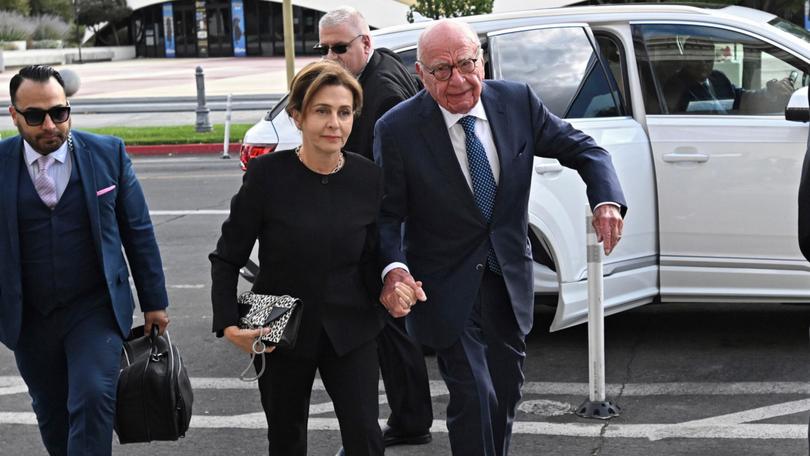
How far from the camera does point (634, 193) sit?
6.52 metres

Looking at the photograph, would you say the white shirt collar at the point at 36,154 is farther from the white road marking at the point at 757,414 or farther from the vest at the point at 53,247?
the white road marking at the point at 757,414

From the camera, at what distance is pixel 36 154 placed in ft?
14.8

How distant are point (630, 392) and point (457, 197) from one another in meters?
2.27

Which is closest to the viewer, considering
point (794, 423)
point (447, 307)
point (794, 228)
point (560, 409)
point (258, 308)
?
point (258, 308)

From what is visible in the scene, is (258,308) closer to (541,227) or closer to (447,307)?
(447,307)

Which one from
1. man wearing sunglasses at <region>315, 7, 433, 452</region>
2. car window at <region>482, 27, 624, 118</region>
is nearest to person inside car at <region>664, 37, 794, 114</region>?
car window at <region>482, 27, 624, 118</region>

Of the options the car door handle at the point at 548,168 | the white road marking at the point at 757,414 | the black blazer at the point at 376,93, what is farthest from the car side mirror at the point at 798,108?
the black blazer at the point at 376,93

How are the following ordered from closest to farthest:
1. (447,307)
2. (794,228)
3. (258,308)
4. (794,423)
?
(258,308)
(447,307)
(794,423)
(794,228)

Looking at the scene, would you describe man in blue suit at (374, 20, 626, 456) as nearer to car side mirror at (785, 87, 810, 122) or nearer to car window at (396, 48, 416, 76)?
car side mirror at (785, 87, 810, 122)

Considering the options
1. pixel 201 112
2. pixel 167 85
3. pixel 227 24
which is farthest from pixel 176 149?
pixel 227 24

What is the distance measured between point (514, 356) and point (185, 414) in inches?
48.1

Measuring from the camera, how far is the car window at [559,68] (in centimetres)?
686

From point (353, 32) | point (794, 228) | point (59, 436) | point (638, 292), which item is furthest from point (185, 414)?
point (794, 228)

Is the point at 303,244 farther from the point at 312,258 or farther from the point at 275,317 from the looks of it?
the point at 275,317
